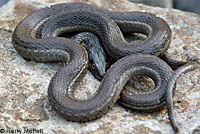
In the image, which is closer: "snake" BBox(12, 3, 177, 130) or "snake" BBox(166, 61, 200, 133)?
"snake" BBox(166, 61, 200, 133)

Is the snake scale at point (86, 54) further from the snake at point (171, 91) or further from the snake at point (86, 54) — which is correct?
the snake at point (171, 91)

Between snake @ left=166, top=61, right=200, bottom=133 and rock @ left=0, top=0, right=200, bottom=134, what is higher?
snake @ left=166, top=61, right=200, bottom=133

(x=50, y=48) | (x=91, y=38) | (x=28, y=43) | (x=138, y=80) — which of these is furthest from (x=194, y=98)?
(x=28, y=43)

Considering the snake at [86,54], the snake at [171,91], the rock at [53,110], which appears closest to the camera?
the snake at [171,91]

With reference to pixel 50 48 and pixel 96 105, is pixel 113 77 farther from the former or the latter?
pixel 50 48

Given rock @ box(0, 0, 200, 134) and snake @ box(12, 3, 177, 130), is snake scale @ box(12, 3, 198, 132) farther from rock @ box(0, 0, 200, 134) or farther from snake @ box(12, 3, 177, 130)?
rock @ box(0, 0, 200, 134)

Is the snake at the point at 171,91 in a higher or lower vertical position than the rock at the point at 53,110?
higher

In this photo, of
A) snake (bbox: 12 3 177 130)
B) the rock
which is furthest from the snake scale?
the rock

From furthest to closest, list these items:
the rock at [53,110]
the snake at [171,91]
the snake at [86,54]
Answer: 1. the snake at [86,54]
2. the rock at [53,110]
3. the snake at [171,91]

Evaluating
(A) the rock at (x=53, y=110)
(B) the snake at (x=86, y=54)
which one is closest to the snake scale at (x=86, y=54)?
(B) the snake at (x=86, y=54)
